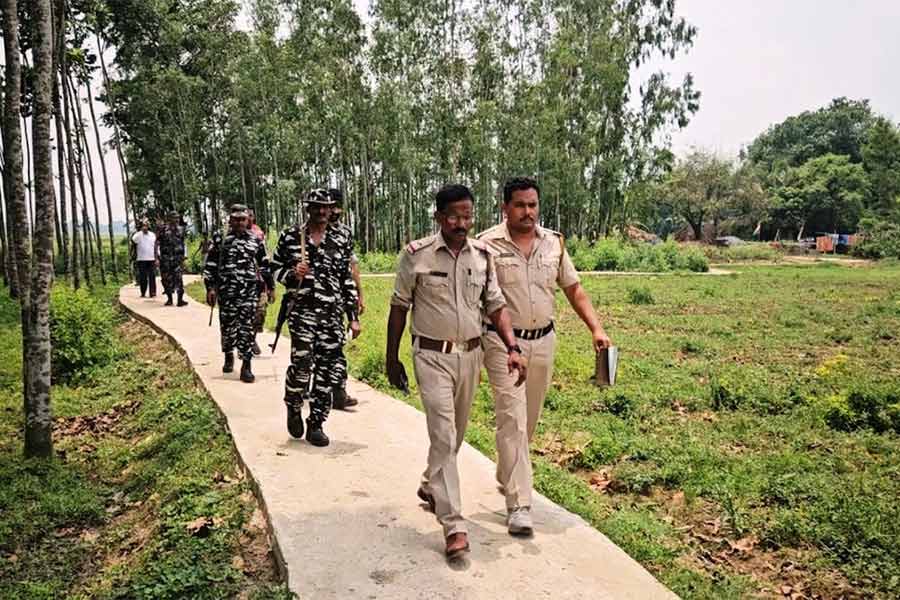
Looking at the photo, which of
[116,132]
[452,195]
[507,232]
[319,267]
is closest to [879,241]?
[116,132]

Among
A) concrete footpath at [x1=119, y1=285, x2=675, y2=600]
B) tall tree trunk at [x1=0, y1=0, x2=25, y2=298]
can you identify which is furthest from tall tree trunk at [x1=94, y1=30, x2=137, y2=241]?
concrete footpath at [x1=119, y1=285, x2=675, y2=600]

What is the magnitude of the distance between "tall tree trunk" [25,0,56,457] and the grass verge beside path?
331mm

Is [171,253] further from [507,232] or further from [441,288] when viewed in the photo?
[441,288]

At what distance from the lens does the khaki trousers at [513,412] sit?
395cm

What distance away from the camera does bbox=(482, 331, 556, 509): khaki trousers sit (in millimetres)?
3945

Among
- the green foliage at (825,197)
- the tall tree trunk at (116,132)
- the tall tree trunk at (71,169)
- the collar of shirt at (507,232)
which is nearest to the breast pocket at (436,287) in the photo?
the collar of shirt at (507,232)

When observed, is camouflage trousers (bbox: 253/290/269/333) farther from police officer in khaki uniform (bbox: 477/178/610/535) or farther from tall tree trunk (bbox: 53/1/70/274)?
tall tree trunk (bbox: 53/1/70/274)

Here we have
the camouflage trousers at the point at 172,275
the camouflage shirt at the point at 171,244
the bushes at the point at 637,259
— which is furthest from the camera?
the bushes at the point at 637,259

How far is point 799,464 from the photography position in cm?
570

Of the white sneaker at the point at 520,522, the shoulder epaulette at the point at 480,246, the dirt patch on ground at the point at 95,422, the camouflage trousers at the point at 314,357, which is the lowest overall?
the dirt patch on ground at the point at 95,422

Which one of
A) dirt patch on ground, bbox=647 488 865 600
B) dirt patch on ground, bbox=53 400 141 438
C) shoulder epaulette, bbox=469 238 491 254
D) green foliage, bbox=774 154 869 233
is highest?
green foliage, bbox=774 154 869 233

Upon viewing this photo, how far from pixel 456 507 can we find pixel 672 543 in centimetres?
165

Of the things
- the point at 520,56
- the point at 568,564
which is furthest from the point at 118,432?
the point at 520,56

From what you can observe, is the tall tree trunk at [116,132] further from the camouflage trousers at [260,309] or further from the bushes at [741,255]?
the bushes at [741,255]
